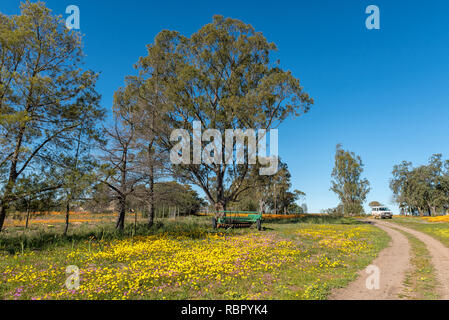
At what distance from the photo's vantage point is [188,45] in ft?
89.6

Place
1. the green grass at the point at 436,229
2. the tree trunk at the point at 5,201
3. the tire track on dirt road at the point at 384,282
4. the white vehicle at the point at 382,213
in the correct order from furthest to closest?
1. the white vehicle at the point at 382,213
2. the green grass at the point at 436,229
3. the tree trunk at the point at 5,201
4. the tire track on dirt road at the point at 384,282

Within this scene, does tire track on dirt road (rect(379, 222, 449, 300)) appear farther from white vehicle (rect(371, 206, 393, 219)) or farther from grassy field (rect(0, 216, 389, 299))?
white vehicle (rect(371, 206, 393, 219))

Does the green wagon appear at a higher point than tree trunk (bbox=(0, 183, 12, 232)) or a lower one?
lower

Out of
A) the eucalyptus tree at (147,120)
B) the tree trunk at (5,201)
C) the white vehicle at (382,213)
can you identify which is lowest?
the white vehicle at (382,213)

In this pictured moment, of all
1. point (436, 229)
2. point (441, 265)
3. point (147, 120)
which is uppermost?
point (147, 120)

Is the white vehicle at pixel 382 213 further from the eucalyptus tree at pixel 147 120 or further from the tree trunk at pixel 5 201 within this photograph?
the tree trunk at pixel 5 201

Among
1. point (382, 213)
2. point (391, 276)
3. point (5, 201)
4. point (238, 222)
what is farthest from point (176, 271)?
point (382, 213)

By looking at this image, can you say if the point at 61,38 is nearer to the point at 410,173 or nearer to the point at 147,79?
the point at 147,79

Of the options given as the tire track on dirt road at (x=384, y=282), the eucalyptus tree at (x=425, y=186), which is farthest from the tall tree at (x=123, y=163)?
the eucalyptus tree at (x=425, y=186)

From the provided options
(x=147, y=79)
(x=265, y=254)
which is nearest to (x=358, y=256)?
(x=265, y=254)

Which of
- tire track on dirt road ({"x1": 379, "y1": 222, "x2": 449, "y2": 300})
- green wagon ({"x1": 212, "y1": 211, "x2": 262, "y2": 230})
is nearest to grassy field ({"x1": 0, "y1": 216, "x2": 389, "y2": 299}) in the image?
tire track on dirt road ({"x1": 379, "y1": 222, "x2": 449, "y2": 300})

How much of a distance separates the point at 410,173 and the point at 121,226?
2286 inches

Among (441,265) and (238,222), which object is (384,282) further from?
(238,222)
